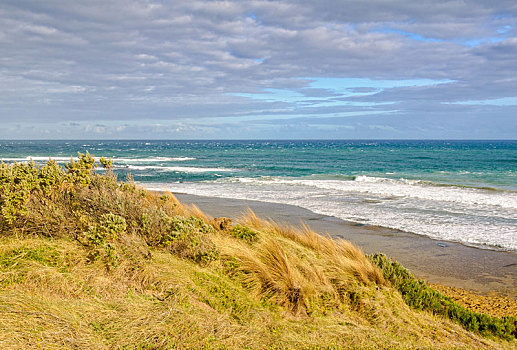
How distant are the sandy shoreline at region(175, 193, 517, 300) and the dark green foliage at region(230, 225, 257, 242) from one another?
152 inches

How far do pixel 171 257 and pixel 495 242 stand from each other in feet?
31.8

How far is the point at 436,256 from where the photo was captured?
10.3 m

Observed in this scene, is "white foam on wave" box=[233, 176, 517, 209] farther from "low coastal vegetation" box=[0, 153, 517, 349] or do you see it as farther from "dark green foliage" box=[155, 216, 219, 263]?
"dark green foliage" box=[155, 216, 219, 263]

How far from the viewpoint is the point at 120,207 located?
7086 mm

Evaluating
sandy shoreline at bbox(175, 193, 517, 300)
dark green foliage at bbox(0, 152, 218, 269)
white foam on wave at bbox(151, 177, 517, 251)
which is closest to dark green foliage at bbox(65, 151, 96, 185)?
dark green foliage at bbox(0, 152, 218, 269)

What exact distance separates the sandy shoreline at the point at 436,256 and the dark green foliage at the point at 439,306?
1.95 meters

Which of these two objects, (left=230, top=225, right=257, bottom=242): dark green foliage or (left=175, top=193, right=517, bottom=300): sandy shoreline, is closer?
(left=230, top=225, right=257, bottom=242): dark green foliage

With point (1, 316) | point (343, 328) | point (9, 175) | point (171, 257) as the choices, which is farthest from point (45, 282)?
point (343, 328)

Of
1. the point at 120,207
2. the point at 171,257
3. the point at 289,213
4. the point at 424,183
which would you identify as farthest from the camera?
the point at 424,183

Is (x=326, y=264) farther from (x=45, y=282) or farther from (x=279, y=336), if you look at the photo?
(x=45, y=282)

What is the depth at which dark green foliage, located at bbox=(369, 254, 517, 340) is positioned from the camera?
237 inches

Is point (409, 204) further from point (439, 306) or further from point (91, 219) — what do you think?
point (91, 219)

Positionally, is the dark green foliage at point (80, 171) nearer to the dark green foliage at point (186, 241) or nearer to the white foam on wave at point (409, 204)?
the dark green foliage at point (186, 241)

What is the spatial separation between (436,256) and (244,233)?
17.6 ft
